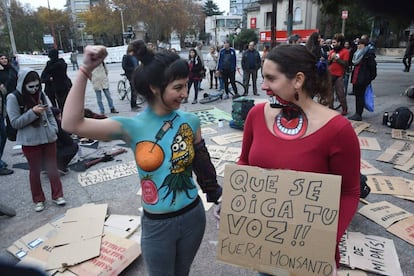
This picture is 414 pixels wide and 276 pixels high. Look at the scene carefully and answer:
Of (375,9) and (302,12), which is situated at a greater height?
(302,12)

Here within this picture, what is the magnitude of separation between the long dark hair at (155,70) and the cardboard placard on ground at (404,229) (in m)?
2.77

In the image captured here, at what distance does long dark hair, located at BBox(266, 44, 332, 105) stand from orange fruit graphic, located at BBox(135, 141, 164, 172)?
0.70m

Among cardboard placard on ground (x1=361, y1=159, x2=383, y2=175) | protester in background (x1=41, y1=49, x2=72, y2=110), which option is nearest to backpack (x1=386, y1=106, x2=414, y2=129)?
cardboard placard on ground (x1=361, y1=159, x2=383, y2=175)

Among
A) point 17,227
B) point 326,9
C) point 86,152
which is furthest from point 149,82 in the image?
point 326,9

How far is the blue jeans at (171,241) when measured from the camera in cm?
157

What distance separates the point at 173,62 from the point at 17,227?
10.1 feet

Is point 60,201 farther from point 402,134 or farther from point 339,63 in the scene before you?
point 339,63

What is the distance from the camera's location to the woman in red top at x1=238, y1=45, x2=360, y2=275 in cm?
138

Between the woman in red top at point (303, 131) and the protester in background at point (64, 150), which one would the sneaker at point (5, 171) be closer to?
the protester in background at point (64, 150)

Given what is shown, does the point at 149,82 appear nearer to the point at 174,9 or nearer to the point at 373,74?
the point at 373,74

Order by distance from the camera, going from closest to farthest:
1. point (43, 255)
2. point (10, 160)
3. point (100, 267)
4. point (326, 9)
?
point (100, 267) < point (43, 255) < point (10, 160) < point (326, 9)

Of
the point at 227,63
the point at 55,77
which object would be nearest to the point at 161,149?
the point at 55,77

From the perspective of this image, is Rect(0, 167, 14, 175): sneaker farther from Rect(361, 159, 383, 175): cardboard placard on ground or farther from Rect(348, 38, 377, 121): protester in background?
Rect(348, 38, 377, 121): protester in background

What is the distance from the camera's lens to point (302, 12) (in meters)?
43.6
